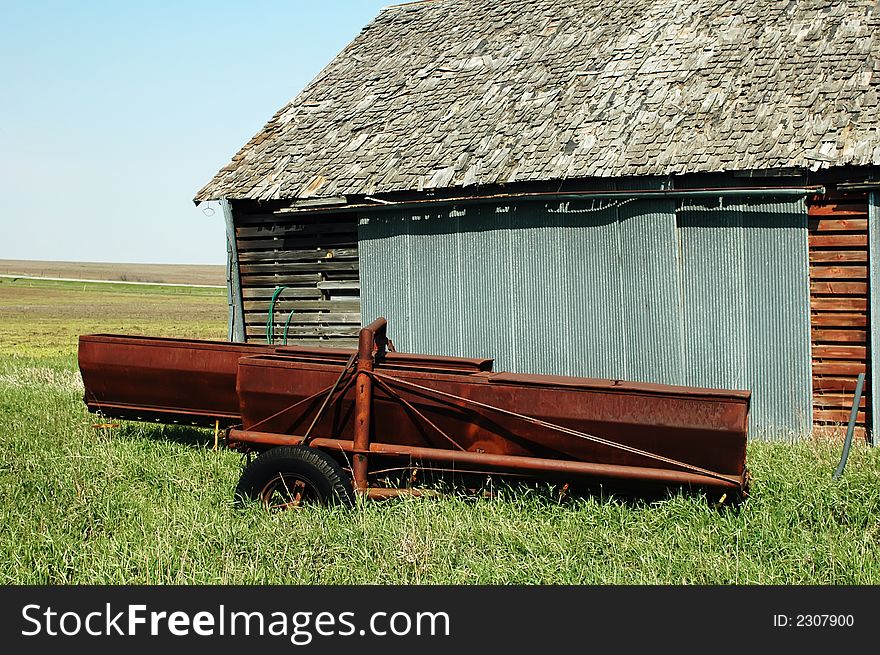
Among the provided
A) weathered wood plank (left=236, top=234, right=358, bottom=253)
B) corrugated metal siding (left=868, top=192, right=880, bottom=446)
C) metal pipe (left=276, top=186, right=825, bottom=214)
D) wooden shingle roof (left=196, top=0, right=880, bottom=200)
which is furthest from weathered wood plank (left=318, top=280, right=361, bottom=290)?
corrugated metal siding (left=868, top=192, right=880, bottom=446)

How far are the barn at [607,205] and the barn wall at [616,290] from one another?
22 millimetres

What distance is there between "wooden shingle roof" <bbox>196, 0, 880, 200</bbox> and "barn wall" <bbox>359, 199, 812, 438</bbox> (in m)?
0.53

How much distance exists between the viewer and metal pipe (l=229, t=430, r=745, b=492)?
19.1ft

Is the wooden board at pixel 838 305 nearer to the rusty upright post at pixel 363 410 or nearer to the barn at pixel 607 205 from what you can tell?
the barn at pixel 607 205

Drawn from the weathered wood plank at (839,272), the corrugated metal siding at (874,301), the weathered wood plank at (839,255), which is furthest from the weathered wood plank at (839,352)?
the weathered wood plank at (839,255)

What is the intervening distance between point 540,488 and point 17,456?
4.84 m

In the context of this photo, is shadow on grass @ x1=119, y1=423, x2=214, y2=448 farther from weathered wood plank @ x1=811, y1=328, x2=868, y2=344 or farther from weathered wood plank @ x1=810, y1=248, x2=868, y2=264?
weathered wood plank @ x1=810, y1=248, x2=868, y2=264

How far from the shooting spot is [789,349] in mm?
9422

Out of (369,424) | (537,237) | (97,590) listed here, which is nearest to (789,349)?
(537,237)

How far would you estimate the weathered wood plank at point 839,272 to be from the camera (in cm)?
926

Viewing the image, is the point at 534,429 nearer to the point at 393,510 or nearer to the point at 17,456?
the point at 393,510

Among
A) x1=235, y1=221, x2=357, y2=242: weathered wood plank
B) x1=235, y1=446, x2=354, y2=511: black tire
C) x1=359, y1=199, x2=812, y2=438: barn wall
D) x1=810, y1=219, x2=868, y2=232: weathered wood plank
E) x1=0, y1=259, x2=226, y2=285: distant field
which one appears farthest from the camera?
x1=0, y1=259, x2=226, y2=285: distant field

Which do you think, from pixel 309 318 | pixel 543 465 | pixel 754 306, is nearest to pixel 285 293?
pixel 309 318

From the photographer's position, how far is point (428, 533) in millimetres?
5637
